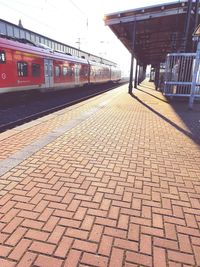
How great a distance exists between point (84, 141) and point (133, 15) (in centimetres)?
1174

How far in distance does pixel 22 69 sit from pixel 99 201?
10.6 m

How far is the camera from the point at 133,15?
14.7m

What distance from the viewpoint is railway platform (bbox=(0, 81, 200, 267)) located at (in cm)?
237

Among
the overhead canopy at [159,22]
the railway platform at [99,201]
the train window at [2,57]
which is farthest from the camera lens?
the overhead canopy at [159,22]

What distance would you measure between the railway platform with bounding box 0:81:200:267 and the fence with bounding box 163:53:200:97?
8.42 metres

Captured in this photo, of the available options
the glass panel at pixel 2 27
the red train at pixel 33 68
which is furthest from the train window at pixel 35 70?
the glass panel at pixel 2 27

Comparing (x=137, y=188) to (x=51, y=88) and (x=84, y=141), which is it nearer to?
(x=84, y=141)

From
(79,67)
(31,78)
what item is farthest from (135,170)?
(79,67)

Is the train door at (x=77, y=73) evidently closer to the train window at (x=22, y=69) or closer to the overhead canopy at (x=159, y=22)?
the overhead canopy at (x=159, y=22)

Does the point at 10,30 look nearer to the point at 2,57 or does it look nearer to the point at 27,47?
the point at 27,47

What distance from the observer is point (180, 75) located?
13.9 m

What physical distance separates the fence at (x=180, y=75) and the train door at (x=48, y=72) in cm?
730

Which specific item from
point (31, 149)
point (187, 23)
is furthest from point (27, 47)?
point (31, 149)

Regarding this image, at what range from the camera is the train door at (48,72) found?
14.7 metres
